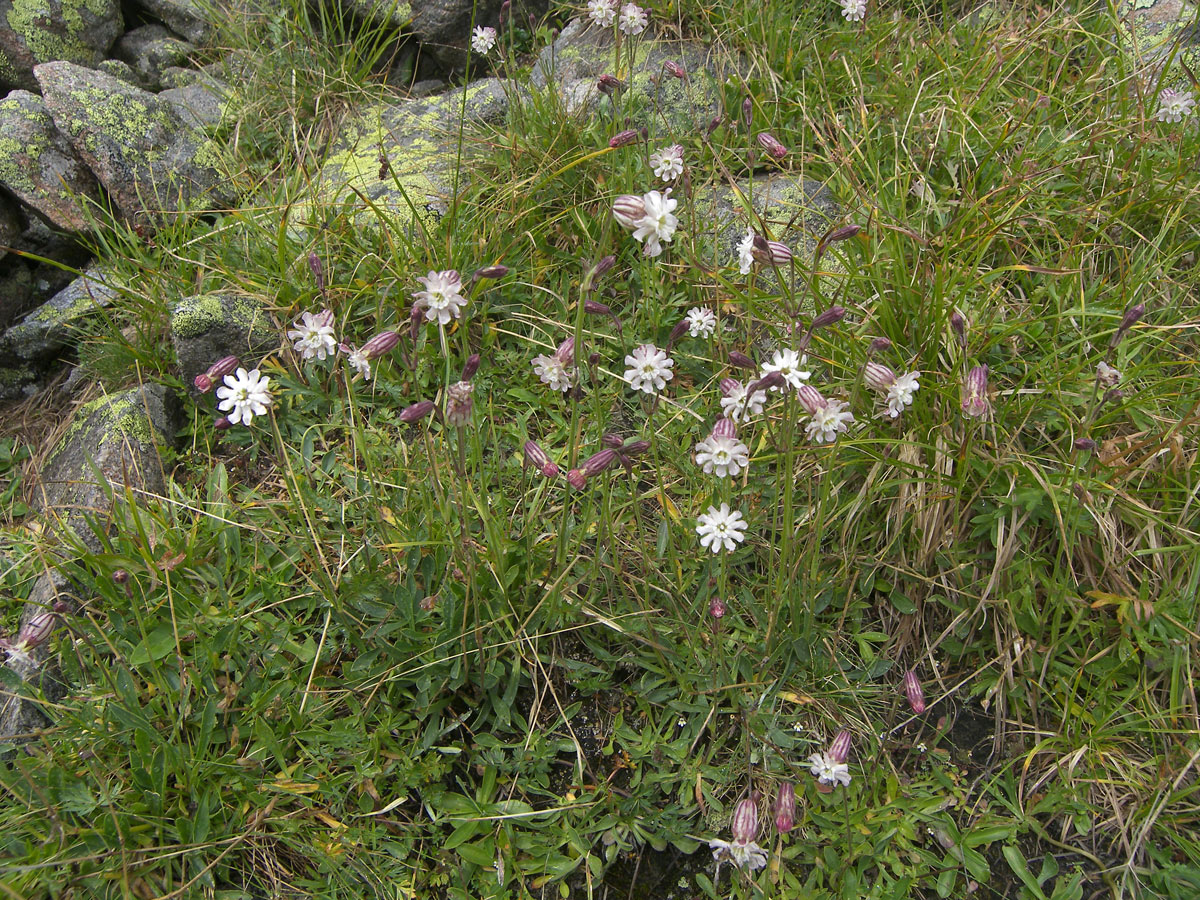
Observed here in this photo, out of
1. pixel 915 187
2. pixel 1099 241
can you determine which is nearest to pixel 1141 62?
pixel 1099 241

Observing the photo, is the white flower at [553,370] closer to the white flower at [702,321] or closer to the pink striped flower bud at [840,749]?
the white flower at [702,321]

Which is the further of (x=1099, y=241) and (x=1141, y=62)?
(x=1141, y=62)

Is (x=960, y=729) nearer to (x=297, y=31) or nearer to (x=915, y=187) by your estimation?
(x=915, y=187)

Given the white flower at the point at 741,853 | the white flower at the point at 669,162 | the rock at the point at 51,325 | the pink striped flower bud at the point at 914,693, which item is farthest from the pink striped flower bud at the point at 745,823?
the rock at the point at 51,325

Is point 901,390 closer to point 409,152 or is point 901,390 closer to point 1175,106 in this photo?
point 1175,106

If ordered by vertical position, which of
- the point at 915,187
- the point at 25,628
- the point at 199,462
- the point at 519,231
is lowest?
the point at 199,462

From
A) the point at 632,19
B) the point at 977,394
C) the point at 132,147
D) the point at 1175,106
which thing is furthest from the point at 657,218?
the point at 132,147

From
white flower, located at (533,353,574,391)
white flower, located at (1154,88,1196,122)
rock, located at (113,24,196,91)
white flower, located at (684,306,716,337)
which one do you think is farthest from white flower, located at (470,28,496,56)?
white flower, located at (1154,88,1196,122)
